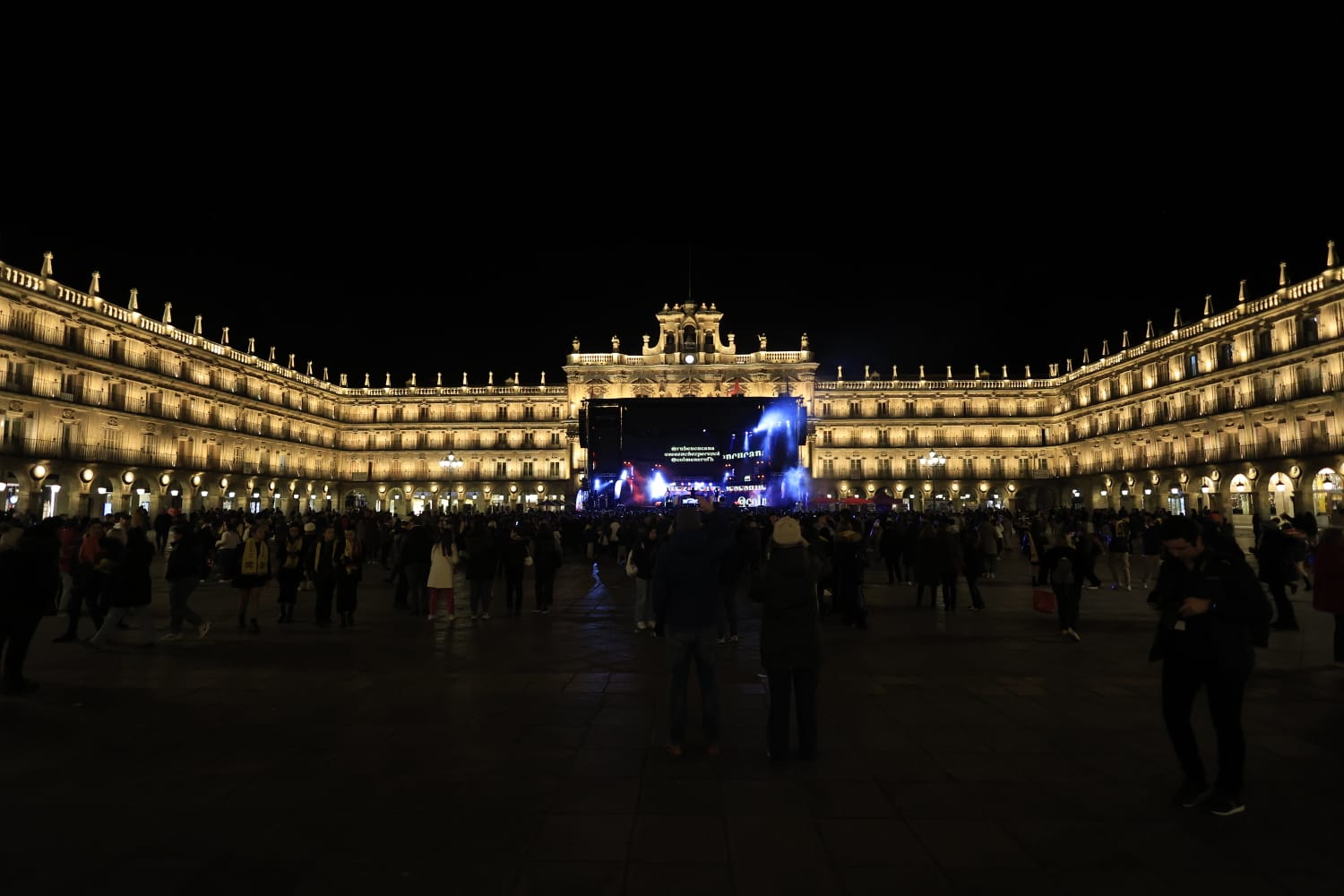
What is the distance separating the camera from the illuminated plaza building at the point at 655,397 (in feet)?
123

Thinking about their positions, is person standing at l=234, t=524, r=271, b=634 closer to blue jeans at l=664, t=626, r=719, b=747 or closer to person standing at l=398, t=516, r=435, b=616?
person standing at l=398, t=516, r=435, b=616

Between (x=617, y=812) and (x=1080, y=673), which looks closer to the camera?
(x=617, y=812)

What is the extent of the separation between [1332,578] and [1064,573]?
2.67 meters

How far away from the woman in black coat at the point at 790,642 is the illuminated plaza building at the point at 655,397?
23.1 m

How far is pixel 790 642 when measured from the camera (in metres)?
5.29

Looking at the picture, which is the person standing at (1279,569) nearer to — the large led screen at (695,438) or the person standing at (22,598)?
the person standing at (22,598)

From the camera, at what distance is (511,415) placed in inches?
2867

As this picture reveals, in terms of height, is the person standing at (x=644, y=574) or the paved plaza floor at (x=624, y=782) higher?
the person standing at (x=644, y=574)

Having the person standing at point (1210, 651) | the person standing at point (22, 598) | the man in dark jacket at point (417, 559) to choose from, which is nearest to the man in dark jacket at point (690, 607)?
the person standing at point (1210, 651)

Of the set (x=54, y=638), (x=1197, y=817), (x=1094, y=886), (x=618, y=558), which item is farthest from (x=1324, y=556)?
(x=618, y=558)

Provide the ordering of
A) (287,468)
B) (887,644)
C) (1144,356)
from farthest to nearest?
(287,468), (1144,356), (887,644)

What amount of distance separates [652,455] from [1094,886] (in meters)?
40.3

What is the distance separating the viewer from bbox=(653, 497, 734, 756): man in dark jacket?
5.51 m

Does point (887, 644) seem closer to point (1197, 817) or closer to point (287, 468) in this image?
point (1197, 817)
